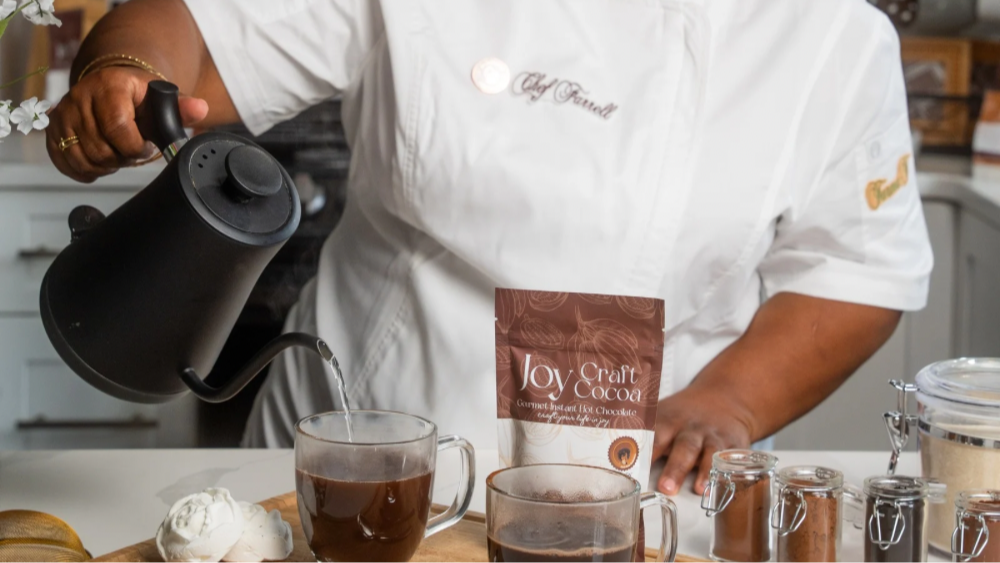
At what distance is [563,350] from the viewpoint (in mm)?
586

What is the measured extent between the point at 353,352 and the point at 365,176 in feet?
0.56

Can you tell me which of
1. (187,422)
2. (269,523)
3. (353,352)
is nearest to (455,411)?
(353,352)

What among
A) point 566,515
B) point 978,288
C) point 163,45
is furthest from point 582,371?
point 978,288

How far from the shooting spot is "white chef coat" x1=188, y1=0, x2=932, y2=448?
905 millimetres

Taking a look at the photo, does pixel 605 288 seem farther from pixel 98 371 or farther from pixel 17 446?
pixel 17 446

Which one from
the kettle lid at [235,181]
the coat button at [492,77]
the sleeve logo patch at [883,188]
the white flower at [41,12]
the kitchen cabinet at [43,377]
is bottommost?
the kitchen cabinet at [43,377]

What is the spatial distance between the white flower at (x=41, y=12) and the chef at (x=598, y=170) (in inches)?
11.1

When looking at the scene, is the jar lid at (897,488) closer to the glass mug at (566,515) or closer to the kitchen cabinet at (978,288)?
the glass mug at (566,515)

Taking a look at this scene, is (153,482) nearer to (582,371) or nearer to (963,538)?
(582,371)

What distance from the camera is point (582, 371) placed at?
0.58 metres

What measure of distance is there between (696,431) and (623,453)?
26 centimetres

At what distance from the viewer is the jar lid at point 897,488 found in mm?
596

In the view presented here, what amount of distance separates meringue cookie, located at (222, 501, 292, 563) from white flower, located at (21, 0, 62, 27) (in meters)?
0.28

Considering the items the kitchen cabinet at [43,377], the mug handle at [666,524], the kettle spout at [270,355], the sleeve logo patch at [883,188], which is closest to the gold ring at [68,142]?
the kettle spout at [270,355]
